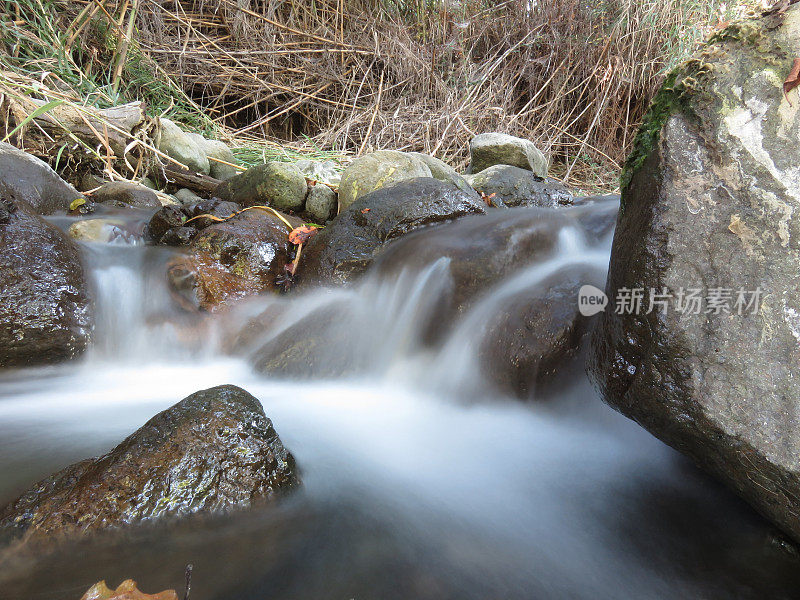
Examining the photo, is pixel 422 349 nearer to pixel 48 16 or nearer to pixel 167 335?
pixel 167 335

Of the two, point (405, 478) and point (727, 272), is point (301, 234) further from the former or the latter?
point (727, 272)

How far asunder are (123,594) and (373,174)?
362 cm

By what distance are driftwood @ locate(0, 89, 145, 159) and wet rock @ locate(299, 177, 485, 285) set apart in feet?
9.12

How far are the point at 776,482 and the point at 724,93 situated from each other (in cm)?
108

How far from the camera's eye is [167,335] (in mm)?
3164

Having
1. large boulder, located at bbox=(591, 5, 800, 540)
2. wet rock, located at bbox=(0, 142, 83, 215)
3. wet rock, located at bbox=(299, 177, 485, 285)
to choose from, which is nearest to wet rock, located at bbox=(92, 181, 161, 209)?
wet rock, located at bbox=(0, 142, 83, 215)

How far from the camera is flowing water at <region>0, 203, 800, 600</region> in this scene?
1305mm

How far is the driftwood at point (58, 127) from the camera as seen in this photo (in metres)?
4.45

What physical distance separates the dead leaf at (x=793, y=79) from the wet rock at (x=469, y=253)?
161 centimetres

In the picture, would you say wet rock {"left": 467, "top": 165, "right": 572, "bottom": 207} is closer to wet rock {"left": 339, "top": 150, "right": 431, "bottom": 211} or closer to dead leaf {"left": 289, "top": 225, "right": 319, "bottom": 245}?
wet rock {"left": 339, "top": 150, "right": 431, "bottom": 211}

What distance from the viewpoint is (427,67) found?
26.1ft

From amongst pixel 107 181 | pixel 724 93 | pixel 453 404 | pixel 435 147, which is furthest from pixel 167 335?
pixel 435 147

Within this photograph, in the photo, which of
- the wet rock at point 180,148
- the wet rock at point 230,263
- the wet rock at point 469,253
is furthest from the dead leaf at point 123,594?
the wet rock at point 180,148

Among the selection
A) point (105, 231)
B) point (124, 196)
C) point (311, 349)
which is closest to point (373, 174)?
point (311, 349)
